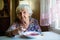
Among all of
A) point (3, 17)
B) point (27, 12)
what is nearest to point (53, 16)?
point (27, 12)

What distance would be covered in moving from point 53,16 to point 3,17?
3.61 feet

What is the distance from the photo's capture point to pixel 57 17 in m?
1.86

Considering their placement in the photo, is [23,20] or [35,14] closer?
[23,20]

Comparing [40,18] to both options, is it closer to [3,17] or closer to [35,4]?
[35,4]

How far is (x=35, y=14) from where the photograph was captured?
2.28 m

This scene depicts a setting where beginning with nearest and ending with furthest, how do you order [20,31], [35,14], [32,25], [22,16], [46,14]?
1. [20,31]
2. [22,16]
3. [32,25]
4. [46,14]
5. [35,14]

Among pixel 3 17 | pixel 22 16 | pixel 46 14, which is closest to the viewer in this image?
pixel 22 16

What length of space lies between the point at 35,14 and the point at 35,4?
18 centimetres

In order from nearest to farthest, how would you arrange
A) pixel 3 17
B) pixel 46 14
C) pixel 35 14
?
pixel 46 14 < pixel 35 14 < pixel 3 17

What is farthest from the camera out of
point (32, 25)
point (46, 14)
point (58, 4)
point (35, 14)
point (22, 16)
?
point (35, 14)

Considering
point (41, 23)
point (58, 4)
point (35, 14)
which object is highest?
point (58, 4)

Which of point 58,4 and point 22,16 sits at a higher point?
point 58,4

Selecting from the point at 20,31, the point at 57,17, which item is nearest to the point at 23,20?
the point at 20,31

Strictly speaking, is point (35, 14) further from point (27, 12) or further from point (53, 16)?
point (27, 12)
